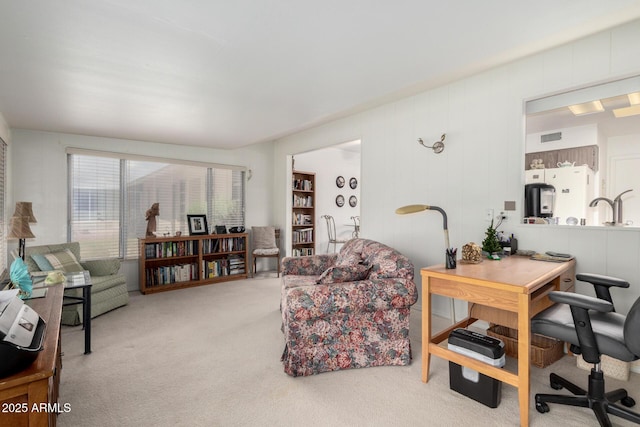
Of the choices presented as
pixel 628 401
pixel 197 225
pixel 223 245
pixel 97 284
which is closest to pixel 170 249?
pixel 197 225

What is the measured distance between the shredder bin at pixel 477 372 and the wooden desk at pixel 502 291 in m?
0.05

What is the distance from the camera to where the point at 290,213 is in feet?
19.3

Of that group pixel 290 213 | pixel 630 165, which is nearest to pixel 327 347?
pixel 290 213

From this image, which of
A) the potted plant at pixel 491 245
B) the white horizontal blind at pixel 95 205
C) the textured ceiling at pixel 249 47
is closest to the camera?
the textured ceiling at pixel 249 47

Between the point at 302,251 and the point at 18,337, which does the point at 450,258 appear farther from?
the point at 302,251

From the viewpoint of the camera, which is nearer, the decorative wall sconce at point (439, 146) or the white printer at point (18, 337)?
the white printer at point (18, 337)

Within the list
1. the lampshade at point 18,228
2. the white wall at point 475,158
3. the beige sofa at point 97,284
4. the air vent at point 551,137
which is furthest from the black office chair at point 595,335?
the lampshade at point 18,228

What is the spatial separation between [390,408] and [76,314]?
129 inches

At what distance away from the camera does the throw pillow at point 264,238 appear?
5.61 meters

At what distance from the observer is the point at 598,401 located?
1691 mm

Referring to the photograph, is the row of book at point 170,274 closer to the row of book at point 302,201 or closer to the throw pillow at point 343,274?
the row of book at point 302,201

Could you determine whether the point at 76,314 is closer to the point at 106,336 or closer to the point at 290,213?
the point at 106,336

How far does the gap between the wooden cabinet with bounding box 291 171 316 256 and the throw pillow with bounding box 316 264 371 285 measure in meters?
3.47

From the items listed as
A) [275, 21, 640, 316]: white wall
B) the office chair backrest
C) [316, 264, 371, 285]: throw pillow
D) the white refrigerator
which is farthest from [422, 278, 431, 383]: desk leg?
the white refrigerator
